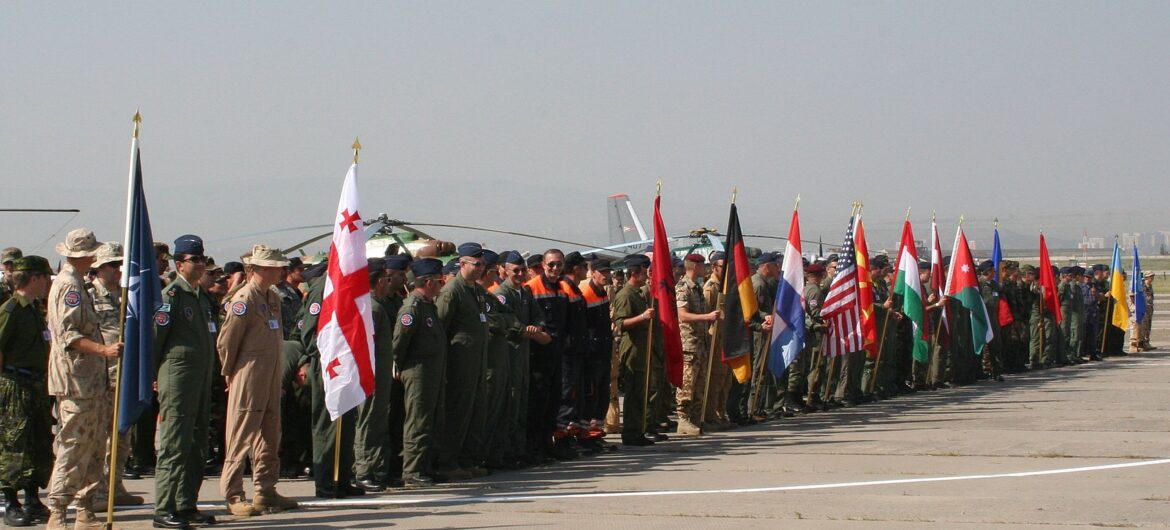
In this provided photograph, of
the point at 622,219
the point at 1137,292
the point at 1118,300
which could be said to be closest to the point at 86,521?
the point at 1118,300

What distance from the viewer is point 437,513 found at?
8.77m

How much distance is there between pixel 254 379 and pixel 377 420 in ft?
4.82

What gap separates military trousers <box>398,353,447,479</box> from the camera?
10.2 meters

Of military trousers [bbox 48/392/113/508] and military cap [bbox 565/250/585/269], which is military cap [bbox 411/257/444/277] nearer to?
military cap [bbox 565/250/585/269]

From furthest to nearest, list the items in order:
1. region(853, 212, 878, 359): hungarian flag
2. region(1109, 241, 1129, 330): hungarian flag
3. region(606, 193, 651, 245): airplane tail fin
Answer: region(606, 193, 651, 245): airplane tail fin < region(1109, 241, 1129, 330): hungarian flag < region(853, 212, 878, 359): hungarian flag

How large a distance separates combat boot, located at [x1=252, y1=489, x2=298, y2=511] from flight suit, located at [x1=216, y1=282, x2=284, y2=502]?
3cm

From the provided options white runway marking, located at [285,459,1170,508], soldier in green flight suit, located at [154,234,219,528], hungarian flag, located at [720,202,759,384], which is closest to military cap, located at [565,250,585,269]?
hungarian flag, located at [720,202,759,384]

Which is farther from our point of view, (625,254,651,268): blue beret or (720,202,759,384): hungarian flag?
(720,202,759,384): hungarian flag

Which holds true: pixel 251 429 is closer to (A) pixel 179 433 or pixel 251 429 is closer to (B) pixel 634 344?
(A) pixel 179 433

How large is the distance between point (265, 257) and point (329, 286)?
81 centimetres

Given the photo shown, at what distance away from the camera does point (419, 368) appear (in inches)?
403

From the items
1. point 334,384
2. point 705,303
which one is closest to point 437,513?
point 334,384

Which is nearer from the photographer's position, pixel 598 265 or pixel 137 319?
pixel 137 319

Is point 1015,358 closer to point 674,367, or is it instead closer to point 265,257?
point 674,367
